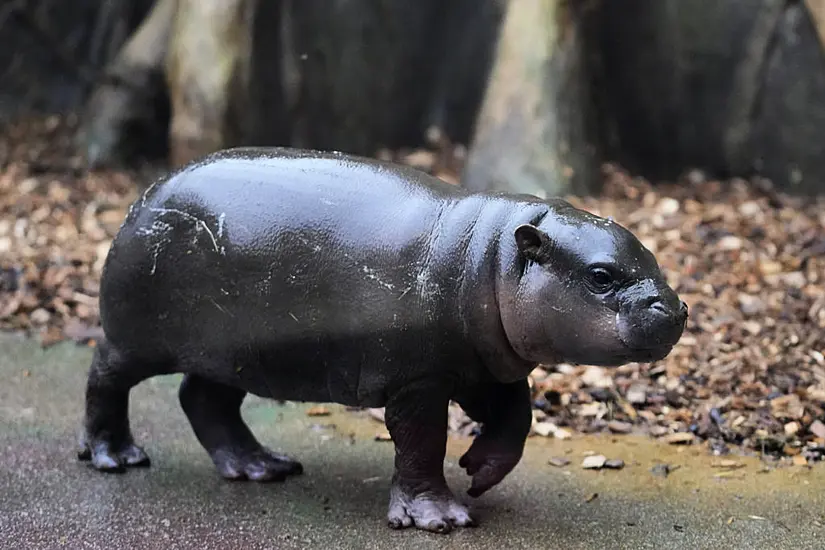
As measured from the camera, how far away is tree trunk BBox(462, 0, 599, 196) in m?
7.04

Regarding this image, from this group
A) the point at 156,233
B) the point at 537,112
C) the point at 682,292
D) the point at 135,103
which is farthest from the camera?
the point at 135,103

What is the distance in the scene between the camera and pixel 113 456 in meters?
3.83

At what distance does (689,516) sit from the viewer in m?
3.50

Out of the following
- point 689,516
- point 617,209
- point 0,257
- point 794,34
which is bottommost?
point 0,257

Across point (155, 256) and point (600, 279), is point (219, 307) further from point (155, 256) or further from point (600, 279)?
point (600, 279)

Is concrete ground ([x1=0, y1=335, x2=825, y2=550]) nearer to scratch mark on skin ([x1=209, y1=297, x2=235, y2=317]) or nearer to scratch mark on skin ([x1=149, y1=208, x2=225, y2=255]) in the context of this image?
scratch mark on skin ([x1=209, y1=297, x2=235, y2=317])

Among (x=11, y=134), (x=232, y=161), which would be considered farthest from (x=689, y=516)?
(x=11, y=134)

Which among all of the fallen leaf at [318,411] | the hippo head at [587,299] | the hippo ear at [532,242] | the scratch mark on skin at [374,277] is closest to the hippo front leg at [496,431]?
the hippo head at [587,299]

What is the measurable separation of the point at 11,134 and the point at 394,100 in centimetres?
352

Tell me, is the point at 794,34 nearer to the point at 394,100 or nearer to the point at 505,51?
the point at 505,51

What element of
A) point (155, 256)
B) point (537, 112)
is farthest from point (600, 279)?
point (537, 112)

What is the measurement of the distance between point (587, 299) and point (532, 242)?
236 millimetres

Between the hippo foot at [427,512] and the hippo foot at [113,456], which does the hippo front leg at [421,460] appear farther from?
the hippo foot at [113,456]

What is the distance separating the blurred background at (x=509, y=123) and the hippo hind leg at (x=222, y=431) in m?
1.35
